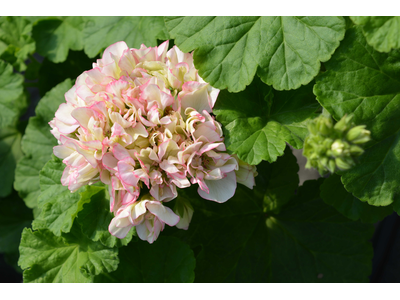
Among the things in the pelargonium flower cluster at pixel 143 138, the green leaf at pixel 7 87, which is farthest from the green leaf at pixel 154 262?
the green leaf at pixel 7 87

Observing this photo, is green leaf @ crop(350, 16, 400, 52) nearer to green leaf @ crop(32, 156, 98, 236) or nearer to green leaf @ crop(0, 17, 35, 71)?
green leaf @ crop(32, 156, 98, 236)

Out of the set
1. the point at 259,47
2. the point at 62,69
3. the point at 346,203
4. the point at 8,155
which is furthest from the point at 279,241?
the point at 8,155

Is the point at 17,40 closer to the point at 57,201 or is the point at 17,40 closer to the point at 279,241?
the point at 57,201

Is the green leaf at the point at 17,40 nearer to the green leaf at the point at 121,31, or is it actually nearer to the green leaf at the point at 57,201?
the green leaf at the point at 121,31

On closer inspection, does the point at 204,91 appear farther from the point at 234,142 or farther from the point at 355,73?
the point at 355,73

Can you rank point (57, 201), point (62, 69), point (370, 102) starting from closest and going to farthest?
point (370, 102) < point (57, 201) < point (62, 69)

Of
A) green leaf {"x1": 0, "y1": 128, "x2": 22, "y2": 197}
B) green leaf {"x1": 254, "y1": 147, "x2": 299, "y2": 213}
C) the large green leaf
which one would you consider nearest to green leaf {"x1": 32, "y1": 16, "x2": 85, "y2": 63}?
green leaf {"x1": 0, "y1": 128, "x2": 22, "y2": 197}

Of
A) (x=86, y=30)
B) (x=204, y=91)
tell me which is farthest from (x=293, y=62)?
(x=86, y=30)
